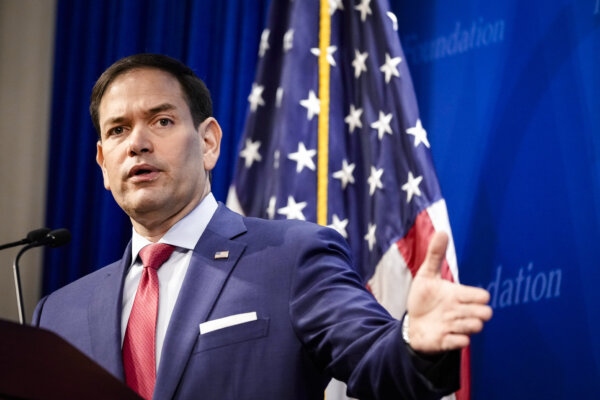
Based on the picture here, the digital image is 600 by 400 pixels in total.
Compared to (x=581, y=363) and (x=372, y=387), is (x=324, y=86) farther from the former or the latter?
(x=372, y=387)

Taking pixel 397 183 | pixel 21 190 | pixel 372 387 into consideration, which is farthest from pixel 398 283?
pixel 21 190

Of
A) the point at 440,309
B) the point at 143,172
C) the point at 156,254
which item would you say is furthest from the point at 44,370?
the point at 143,172

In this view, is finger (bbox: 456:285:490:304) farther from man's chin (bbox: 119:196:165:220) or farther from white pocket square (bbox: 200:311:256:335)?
man's chin (bbox: 119:196:165:220)

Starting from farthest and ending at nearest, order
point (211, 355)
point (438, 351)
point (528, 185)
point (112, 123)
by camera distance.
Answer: point (528, 185) < point (112, 123) < point (211, 355) < point (438, 351)

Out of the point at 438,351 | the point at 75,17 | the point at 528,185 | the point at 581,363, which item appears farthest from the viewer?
the point at 75,17

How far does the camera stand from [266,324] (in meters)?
1.50

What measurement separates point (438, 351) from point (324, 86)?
6.82 ft

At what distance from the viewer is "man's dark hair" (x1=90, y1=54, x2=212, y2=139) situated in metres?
1.85

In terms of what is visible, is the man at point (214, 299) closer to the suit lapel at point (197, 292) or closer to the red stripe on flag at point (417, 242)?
the suit lapel at point (197, 292)

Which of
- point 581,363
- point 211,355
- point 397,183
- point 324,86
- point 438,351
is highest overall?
point 324,86

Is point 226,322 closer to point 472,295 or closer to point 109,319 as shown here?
point 109,319

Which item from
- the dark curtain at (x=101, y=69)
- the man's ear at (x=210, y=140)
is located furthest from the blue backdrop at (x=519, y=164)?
the man's ear at (x=210, y=140)

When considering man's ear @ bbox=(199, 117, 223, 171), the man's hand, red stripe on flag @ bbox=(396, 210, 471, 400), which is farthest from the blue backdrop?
the man's hand

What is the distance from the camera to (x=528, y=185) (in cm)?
292
